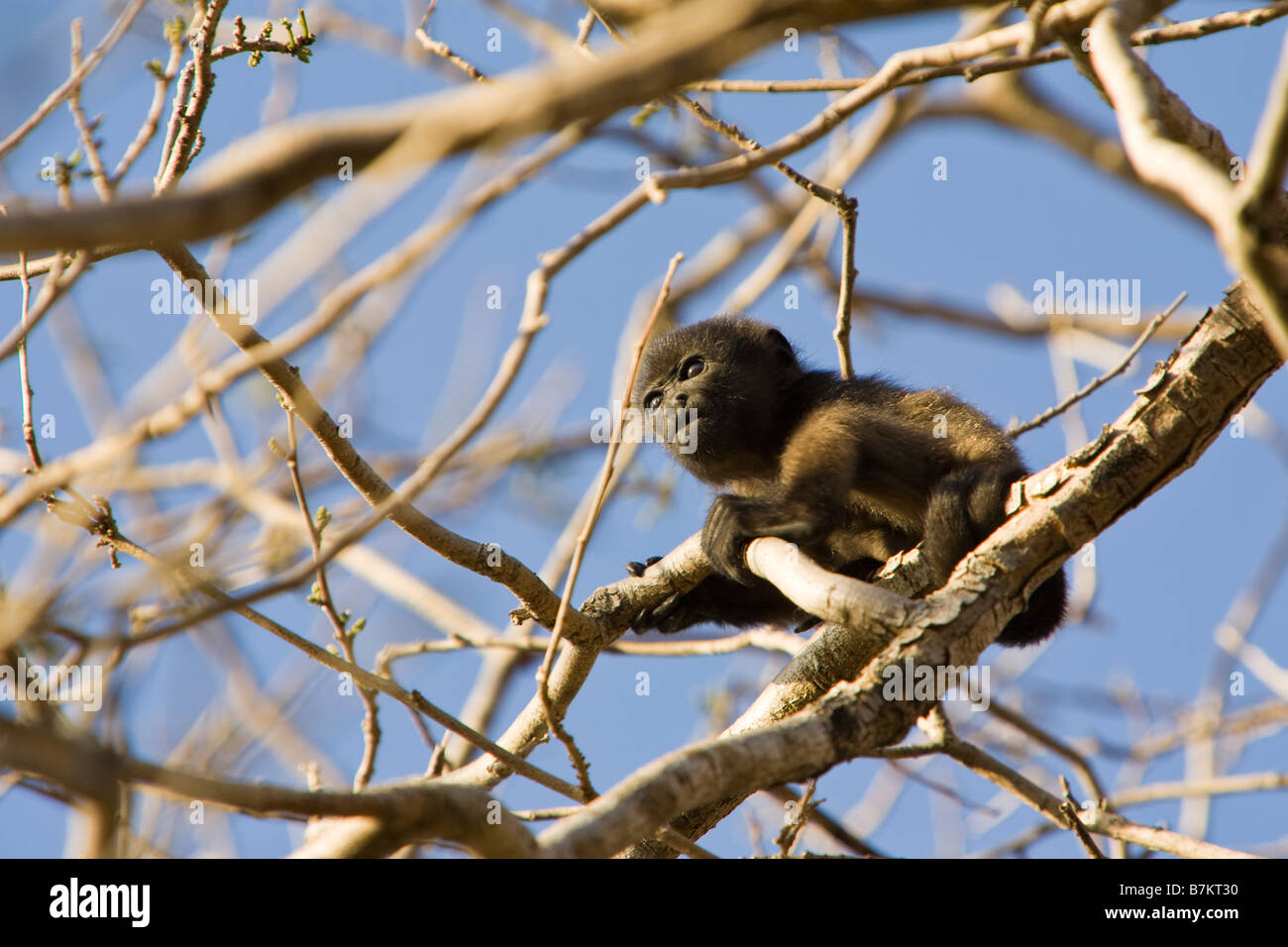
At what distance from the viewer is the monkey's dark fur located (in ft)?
20.7

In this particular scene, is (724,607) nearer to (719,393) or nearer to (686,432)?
(686,432)

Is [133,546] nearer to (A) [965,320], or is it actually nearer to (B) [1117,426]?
(B) [1117,426]

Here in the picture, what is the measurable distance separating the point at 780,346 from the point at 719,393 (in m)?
0.73

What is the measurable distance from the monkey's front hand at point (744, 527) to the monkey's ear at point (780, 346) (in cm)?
204

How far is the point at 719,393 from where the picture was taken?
8.09 metres

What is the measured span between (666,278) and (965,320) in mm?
10969

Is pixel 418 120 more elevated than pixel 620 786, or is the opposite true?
pixel 418 120

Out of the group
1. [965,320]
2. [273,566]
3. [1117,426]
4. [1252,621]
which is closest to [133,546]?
[273,566]

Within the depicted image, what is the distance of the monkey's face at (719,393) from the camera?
8039mm

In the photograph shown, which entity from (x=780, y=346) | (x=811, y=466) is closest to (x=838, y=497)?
(x=811, y=466)

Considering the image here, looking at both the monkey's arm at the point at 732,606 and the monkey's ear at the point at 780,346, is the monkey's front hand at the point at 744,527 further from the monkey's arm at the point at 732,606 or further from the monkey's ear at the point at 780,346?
the monkey's ear at the point at 780,346

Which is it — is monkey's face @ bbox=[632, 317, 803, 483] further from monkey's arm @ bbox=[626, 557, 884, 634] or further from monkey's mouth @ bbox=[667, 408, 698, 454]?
monkey's arm @ bbox=[626, 557, 884, 634]
